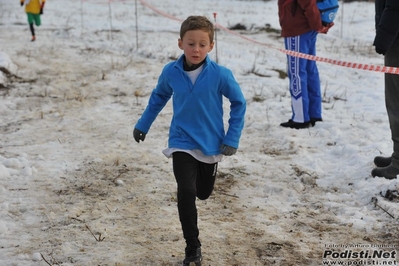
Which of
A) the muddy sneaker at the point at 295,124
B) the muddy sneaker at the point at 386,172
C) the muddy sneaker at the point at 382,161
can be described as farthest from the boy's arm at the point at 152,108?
the muddy sneaker at the point at 295,124

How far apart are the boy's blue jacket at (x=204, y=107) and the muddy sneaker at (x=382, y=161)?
2.25 metres

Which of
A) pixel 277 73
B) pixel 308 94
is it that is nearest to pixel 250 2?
pixel 277 73

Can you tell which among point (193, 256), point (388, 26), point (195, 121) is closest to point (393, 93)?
point (388, 26)

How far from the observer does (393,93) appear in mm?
4523

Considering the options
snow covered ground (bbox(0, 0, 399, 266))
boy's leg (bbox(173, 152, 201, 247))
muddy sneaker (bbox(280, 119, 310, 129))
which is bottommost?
snow covered ground (bbox(0, 0, 399, 266))

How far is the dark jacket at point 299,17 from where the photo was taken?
600 cm

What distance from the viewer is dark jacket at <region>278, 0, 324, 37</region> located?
19.7ft

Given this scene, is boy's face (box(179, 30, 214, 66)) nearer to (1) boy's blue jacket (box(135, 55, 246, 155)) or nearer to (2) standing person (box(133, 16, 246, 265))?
(2) standing person (box(133, 16, 246, 265))

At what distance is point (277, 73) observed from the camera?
9828 mm

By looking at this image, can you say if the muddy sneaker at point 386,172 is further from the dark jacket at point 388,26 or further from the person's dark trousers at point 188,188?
the person's dark trousers at point 188,188

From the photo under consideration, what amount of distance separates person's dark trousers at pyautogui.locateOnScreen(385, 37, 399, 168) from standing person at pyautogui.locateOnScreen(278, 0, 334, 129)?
1.74 m

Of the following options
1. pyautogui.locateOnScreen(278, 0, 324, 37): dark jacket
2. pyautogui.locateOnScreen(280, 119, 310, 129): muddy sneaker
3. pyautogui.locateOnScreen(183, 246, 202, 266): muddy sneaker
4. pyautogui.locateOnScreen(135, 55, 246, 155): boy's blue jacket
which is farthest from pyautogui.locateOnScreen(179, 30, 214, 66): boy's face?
pyautogui.locateOnScreen(280, 119, 310, 129): muddy sneaker

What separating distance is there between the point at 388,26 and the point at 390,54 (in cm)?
36

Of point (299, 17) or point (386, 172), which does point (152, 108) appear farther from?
point (299, 17)
